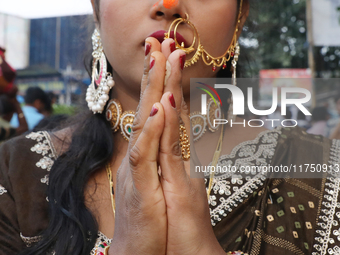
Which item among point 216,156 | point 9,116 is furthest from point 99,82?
point 9,116

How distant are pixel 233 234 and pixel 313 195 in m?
0.39

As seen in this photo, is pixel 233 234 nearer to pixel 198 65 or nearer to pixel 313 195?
pixel 313 195

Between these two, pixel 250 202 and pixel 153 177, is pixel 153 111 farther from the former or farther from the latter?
pixel 250 202

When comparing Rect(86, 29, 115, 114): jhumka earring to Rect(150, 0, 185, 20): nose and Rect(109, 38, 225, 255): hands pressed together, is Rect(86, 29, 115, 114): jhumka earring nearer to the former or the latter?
Rect(150, 0, 185, 20): nose

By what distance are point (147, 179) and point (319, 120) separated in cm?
454

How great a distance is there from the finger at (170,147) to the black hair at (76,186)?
50 cm

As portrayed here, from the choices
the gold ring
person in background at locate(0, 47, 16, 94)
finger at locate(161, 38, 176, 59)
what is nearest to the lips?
finger at locate(161, 38, 176, 59)

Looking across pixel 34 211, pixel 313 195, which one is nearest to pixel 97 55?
pixel 34 211

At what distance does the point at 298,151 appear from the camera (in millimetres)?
1604

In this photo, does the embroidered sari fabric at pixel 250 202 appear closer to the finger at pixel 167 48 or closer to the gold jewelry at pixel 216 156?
the gold jewelry at pixel 216 156

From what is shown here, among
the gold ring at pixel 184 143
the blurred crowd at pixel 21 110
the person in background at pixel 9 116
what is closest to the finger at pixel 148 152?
the gold ring at pixel 184 143

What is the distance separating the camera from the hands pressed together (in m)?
0.90

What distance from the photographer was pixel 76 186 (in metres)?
1.42

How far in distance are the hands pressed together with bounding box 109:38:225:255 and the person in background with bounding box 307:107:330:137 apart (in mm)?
4140
